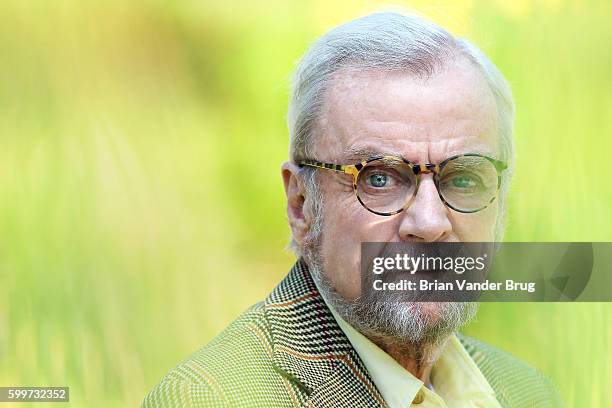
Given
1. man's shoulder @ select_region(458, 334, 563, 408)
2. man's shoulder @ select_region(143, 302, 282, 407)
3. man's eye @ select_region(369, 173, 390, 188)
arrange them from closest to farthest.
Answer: man's shoulder @ select_region(143, 302, 282, 407) < man's eye @ select_region(369, 173, 390, 188) < man's shoulder @ select_region(458, 334, 563, 408)

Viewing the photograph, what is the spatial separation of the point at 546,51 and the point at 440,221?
0.87 m

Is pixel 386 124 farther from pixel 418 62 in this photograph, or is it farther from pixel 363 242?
pixel 363 242

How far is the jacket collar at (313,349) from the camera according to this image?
5.11ft

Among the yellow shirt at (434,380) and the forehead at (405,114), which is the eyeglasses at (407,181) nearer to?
the forehead at (405,114)

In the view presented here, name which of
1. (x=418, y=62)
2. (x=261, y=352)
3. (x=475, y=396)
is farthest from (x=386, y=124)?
(x=475, y=396)

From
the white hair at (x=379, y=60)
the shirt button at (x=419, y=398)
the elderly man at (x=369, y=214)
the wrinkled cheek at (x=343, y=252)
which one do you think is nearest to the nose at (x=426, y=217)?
the elderly man at (x=369, y=214)

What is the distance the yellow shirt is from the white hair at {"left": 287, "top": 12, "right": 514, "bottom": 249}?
0.34 metres

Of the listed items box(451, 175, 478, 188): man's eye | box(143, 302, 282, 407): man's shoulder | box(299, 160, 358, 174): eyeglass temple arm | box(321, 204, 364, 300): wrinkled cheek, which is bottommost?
box(143, 302, 282, 407): man's shoulder

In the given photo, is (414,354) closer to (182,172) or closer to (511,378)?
(511,378)

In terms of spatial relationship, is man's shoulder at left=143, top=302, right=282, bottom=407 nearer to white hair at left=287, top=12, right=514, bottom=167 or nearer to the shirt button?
the shirt button

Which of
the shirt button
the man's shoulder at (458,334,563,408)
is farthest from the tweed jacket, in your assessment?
the man's shoulder at (458,334,563,408)

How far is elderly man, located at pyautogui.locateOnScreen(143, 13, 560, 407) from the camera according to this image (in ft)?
5.16

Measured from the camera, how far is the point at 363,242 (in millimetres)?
1637

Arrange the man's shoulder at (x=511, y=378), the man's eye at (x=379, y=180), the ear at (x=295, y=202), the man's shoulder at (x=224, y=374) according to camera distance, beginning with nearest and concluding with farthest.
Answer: the man's shoulder at (x=224, y=374)
the man's eye at (x=379, y=180)
the ear at (x=295, y=202)
the man's shoulder at (x=511, y=378)
